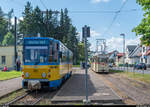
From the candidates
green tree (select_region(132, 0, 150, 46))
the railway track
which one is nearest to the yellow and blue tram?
the railway track

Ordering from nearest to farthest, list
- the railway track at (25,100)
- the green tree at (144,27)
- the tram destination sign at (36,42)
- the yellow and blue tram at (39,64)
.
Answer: the railway track at (25,100) < the yellow and blue tram at (39,64) < the tram destination sign at (36,42) < the green tree at (144,27)

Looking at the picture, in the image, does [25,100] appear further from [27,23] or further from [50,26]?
[27,23]

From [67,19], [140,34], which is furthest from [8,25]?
[140,34]

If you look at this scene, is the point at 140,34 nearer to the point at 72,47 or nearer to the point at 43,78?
the point at 43,78

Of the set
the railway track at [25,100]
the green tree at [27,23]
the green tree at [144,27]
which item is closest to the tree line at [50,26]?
the green tree at [27,23]

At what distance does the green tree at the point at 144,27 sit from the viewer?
533 inches

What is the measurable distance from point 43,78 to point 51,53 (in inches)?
56.9

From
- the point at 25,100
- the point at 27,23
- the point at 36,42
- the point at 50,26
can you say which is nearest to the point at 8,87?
the point at 36,42

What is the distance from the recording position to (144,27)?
47.1 feet

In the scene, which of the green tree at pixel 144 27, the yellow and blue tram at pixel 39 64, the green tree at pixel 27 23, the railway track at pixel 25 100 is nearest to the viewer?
the railway track at pixel 25 100

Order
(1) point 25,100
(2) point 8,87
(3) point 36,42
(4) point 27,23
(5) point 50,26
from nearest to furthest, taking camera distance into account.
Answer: (1) point 25,100, (3) point 36,42, (2) point 8,87, (5) point 50,26, (4) point 27,23

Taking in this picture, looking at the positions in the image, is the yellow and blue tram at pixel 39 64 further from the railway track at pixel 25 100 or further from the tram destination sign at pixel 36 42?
the railway track at pixel 25 100

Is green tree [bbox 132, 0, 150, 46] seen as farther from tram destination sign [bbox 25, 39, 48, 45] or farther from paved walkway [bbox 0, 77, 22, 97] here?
paved walkway [bbox 0, 77, 22, 97]

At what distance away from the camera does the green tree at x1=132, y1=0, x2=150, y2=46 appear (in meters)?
13.5
